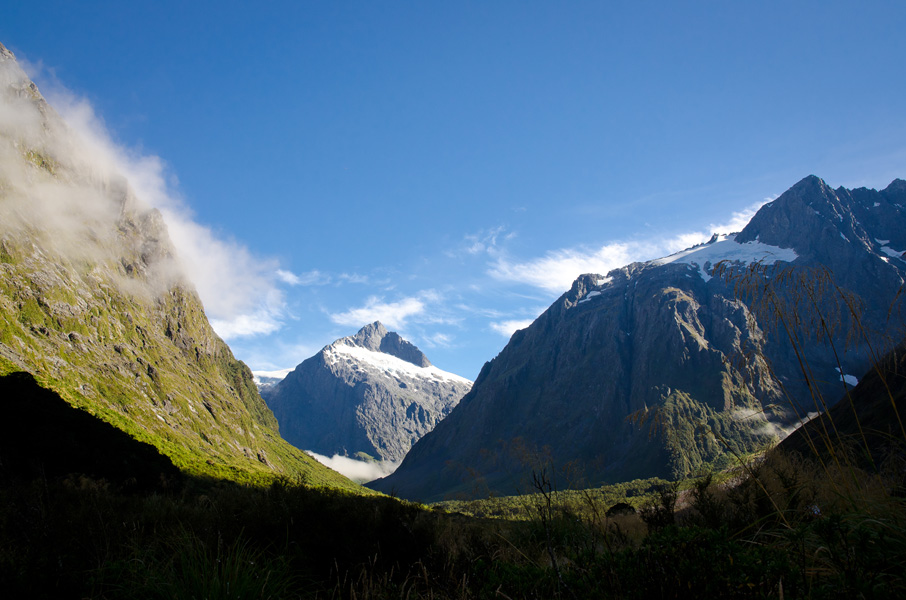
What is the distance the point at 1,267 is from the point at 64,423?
12264 centimetres

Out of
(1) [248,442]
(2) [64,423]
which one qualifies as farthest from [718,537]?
(1) [248,442]

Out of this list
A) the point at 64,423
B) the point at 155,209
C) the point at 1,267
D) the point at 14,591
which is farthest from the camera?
the point at 155,209

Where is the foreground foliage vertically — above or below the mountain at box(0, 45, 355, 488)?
below

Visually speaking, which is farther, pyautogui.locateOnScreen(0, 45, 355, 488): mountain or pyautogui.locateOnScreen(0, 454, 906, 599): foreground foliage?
pyautogui.locateOnScreen(0, 45, 355, 488): mountain

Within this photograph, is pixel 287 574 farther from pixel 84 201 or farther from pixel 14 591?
pixel 84 201

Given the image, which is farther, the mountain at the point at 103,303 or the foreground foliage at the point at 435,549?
the mountain at the point at 103,303

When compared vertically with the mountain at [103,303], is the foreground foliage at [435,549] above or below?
below

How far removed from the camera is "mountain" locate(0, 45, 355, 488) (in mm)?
100000

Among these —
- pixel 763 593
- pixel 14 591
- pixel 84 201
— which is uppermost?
pixel 84 201

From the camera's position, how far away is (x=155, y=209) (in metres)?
194

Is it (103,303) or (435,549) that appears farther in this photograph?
(103,303)

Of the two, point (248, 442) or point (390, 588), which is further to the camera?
point (248, 442)

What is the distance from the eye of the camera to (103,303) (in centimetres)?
13225

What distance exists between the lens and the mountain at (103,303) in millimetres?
100000
